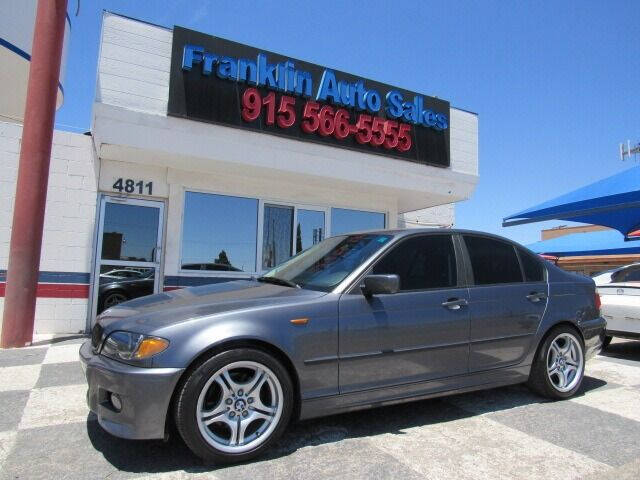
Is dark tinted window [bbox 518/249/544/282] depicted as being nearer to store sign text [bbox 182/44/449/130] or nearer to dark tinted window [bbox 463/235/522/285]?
dark tinted window [bbox 463/235/522/285]

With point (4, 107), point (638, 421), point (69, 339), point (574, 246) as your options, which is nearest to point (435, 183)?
point (638, 421)

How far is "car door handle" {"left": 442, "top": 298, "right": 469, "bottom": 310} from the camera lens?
3824 millimetres

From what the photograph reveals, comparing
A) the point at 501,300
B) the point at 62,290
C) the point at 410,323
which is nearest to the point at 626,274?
the point at 501,300

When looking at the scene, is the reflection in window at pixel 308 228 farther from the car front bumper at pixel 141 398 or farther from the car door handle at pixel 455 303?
the car front bumper at pixel 141 398

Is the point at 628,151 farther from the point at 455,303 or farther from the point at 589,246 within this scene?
the point at 455,303

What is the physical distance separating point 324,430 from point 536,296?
2.24m

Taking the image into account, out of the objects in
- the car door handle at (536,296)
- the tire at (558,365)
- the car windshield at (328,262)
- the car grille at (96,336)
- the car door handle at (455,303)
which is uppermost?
the car windshield at (328,262)

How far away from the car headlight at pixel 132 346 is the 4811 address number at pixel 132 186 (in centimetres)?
537

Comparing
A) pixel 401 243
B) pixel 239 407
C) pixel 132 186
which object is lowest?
pixel 239 407

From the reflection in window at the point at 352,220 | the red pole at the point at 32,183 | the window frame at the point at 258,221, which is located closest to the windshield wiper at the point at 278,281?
the red pole at the point at 32,183

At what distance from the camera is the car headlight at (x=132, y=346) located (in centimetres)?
285

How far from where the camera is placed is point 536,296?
4.35m

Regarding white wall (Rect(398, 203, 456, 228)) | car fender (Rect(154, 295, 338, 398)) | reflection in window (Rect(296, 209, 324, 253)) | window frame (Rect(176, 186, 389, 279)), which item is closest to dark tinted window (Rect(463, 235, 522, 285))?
car fender (Rect(154, 295, 338, 398))

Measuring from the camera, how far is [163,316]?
10.1 feet
